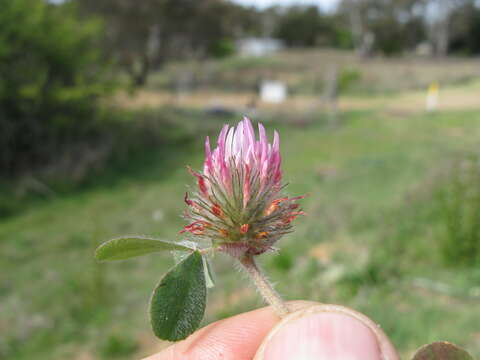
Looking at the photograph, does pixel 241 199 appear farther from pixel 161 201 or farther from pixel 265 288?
pixel 161 201

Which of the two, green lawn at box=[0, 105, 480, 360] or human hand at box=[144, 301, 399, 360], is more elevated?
human hand at box=[144, 301, 399, 360]

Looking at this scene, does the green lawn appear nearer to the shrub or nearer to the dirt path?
the shrub

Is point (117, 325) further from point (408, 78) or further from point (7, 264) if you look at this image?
point (408, 78)

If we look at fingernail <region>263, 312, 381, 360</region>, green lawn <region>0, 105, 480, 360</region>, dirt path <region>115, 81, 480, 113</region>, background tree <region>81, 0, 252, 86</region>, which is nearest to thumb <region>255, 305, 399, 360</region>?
fingernail <region>263, 312, 381, 360</region>

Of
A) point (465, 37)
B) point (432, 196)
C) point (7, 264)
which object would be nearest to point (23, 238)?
point (7, 264)

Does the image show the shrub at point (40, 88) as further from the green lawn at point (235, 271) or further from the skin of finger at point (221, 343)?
the skin of finger at point (221, 343)
